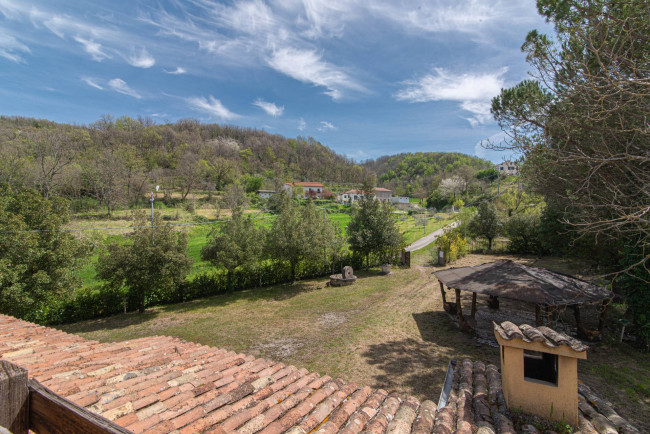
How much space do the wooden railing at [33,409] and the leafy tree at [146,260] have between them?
1277 centimetres

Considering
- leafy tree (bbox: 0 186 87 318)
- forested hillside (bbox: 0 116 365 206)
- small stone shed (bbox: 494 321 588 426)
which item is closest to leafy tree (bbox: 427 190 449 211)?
forested hillside (bbox: 0 116 365 206)

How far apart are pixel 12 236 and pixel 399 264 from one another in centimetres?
2075

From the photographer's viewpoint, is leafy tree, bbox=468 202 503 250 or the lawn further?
leafy tree, bbox=468 202 503 250

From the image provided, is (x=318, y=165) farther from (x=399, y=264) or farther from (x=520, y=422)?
(x=520, y=422)

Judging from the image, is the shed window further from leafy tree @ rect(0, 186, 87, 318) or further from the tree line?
leafy tree @ rect(0, 186, 87, 318)

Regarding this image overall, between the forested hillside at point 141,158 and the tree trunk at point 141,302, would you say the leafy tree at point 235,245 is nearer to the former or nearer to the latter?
the tree trunk at point 141,302

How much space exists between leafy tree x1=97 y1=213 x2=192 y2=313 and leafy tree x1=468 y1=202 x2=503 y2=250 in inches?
909

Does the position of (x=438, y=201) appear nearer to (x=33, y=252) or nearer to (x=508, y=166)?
(x=508, y=166)

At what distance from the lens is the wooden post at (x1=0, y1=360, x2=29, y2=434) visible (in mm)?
1278

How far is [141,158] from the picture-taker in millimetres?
61719

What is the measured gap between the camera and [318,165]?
116 metres

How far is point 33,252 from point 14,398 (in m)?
12.6

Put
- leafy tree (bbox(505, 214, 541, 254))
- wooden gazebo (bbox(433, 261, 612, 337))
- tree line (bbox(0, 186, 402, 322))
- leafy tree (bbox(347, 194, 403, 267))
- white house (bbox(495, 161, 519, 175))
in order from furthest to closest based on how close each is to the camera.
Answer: leafy tree (bbox(505, 214, 541, 254)) < leafy tree (bbox(347, 194, 403, 267)) < tree line (bbox(0, 186, 402, 322)) < white house (bbox(495, 161, 519, 175)) < wooden gazebo (bbox(433, 261, 612, 337))

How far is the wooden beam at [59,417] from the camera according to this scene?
1.12m
